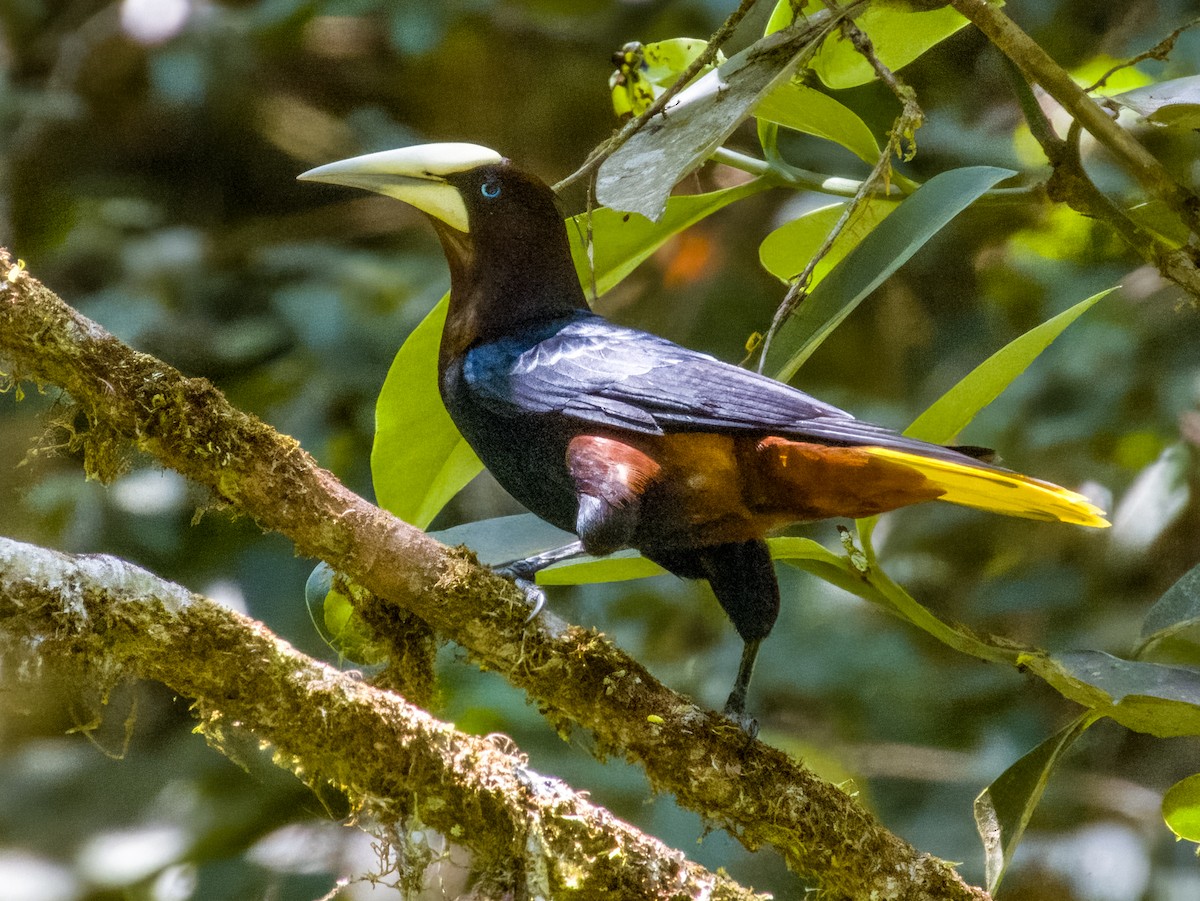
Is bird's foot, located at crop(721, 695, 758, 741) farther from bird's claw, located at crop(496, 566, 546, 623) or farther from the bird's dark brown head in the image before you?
the bird's dark brown head

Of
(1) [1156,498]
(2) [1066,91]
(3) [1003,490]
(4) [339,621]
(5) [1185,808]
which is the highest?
(2) [1066,91]

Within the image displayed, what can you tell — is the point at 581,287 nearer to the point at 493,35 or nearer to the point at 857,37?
the point at 857,37

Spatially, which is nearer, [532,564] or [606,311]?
[532,564]

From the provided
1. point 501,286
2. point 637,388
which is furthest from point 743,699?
point 501,286

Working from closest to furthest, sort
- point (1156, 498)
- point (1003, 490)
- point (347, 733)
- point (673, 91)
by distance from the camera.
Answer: point (347, 733) < point (1003, 490) < point (673, 91) < point (1156, 498)

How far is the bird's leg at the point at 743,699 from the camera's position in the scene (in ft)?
5.55

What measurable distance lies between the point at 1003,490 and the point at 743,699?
1.68 ft

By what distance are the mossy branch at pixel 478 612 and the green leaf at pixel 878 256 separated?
21.2 inches

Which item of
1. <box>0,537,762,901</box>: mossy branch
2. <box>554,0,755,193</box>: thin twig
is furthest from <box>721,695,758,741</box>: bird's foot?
<box>554,0,755,193</box>: thin twig

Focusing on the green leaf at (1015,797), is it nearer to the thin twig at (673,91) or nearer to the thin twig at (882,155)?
the thin twig at (882,155)

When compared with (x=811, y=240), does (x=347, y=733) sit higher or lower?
lower

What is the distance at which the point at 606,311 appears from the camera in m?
3.82

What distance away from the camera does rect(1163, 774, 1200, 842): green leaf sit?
1.68 m

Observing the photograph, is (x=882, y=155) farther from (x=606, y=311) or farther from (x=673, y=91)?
(x=606, y=311)
